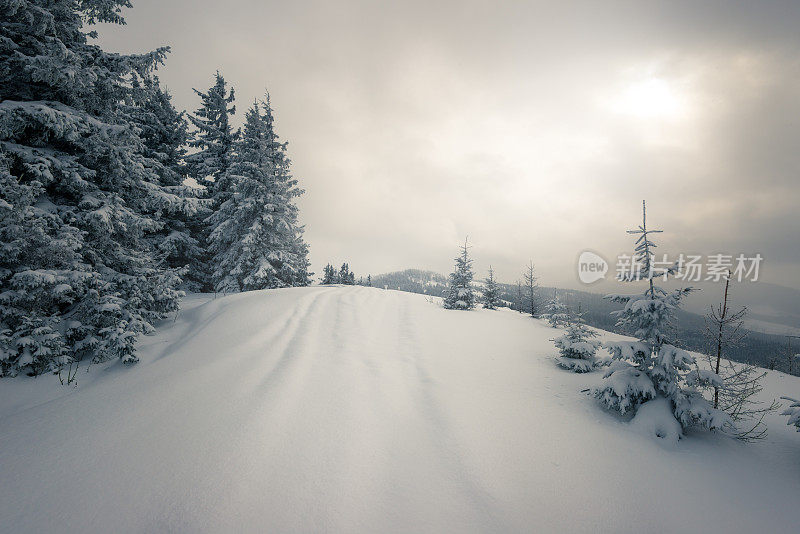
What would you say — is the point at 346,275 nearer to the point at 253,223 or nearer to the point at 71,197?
the point at 253,223

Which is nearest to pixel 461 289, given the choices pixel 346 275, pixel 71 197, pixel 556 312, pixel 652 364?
pixel 556 312

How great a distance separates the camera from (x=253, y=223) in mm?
16750

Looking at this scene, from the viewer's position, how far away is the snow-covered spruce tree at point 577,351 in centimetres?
774

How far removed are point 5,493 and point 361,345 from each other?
5610mm

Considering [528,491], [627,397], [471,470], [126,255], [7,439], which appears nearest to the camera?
[528,491]

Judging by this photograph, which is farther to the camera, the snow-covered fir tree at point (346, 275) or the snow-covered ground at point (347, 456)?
the snow-covered fir tree at point (346, 275)

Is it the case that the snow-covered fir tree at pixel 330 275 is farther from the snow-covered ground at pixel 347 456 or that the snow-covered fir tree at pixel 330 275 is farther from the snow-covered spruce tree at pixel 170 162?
the snow-covered ground at pixel 347 456

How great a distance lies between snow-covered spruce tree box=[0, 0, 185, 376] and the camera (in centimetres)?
585

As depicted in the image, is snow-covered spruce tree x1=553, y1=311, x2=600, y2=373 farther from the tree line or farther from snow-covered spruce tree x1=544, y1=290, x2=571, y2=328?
the tree line

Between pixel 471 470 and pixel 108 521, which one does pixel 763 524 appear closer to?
pixel 471 470

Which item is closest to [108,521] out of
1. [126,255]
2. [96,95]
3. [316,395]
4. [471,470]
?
[316,395]

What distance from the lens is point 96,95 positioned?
756 centimetres

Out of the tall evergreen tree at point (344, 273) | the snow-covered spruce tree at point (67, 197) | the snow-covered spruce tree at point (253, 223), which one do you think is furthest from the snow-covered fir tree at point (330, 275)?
the snow-covered spruce tree at point (67, 197)

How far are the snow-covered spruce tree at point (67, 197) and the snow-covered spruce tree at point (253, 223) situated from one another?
320 inches
